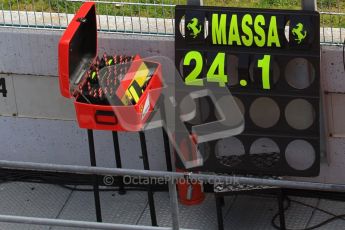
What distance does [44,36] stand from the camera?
6758 mm

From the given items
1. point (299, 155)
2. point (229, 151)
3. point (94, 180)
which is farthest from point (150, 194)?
point (299, 155)

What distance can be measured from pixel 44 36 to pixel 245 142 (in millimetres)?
1713

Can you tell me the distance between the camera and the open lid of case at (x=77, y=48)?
609cm

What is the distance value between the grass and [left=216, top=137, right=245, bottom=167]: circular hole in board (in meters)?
0.99

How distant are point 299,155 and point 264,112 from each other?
0.43m

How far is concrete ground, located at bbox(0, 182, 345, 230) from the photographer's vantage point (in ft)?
21.5

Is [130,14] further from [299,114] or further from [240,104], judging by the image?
[299,114]

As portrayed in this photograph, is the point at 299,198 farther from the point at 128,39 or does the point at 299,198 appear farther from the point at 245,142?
the point at 128,39

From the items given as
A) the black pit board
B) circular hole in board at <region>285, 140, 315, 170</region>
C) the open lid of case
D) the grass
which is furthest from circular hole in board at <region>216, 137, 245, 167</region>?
the open lid of case

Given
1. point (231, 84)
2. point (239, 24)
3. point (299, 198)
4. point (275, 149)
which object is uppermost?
point (239, 24)

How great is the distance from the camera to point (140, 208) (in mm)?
6809

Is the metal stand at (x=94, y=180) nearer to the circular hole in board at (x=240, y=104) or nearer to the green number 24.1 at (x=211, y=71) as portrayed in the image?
the green number 24.1 at (x=211, y=71)

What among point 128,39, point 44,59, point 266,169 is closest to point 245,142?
point 266,169

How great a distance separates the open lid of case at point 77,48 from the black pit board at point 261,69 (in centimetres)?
63
